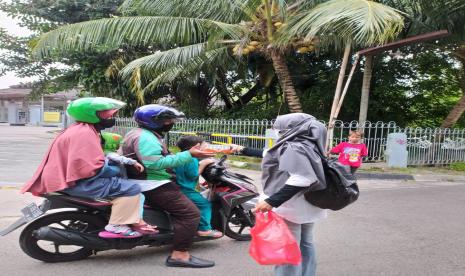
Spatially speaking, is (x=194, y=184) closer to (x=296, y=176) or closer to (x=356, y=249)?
(x=296, y=176)

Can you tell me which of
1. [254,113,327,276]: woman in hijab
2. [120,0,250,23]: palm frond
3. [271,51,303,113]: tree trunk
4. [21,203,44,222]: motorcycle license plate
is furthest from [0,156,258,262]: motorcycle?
[120,0,250,23]: palm frond

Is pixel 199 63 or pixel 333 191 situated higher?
pixel 199 63

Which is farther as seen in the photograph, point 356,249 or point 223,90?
point 223,90

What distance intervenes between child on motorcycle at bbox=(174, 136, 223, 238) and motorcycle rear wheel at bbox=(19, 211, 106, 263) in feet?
2.71

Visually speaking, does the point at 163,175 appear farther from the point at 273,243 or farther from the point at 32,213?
the point at 273,243

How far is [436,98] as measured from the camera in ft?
52.2

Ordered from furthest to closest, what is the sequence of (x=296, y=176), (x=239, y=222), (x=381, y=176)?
(x=381, y=176) → (x=239, y=222) → (x=296, y=176)

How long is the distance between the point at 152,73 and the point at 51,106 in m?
36.0

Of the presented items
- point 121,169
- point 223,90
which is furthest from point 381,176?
point 223,90

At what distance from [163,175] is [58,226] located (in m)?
1.04

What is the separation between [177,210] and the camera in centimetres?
416

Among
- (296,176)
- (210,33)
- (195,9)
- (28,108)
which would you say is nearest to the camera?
(296,176)

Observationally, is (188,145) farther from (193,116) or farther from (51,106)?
(51,106)

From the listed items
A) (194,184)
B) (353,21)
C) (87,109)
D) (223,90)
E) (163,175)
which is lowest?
(194,184)
